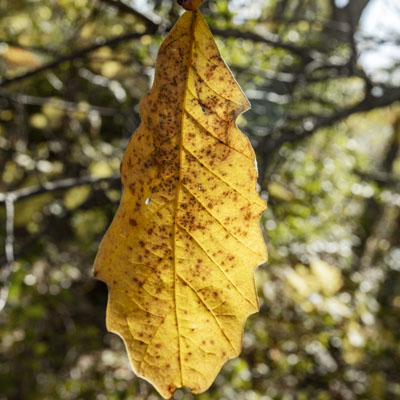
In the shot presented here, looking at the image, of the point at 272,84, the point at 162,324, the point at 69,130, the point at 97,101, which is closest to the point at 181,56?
the point at 162,324

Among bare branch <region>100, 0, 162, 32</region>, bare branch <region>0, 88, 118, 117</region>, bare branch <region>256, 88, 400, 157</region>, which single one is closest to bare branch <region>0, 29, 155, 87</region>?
bare branch <region>100, 0, 162, 32</region>

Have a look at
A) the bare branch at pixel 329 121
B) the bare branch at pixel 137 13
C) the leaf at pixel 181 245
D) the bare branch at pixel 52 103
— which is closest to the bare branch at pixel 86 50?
the bare branch at pixel 137 13

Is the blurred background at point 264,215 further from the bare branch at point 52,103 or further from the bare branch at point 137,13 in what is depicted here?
the bare branch at point 137,13

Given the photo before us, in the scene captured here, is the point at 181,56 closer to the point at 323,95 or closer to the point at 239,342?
the point at 239,342

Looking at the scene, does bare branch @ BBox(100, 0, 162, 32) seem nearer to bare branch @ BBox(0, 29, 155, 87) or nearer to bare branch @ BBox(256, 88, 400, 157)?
bare branch @ BBox(0, 29, 155, 87)

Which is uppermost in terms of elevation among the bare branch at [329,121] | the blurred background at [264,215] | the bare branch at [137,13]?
the bare branch at [137,13]
